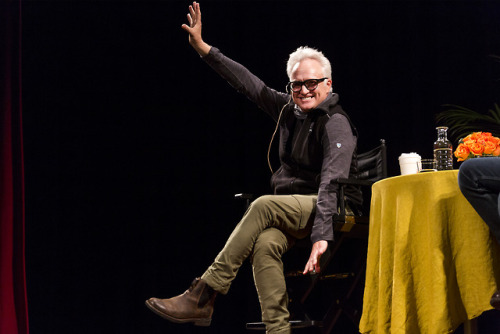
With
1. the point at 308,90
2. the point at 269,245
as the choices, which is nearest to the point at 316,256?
the point at 269,245

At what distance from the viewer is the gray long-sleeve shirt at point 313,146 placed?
2.44m

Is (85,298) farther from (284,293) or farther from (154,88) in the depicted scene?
(284,293)

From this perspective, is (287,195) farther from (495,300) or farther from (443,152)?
(495,300)

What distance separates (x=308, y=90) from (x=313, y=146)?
0.29 metres

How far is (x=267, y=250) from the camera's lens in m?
2.31

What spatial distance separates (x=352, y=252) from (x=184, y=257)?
1.13 metres

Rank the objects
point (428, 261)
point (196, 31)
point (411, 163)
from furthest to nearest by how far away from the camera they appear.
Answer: point (196, 31) < point (411, 163) < point (428, 261)

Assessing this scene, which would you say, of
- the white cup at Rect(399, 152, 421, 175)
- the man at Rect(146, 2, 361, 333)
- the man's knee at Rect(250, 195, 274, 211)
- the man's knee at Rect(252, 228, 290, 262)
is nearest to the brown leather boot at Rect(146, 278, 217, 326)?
the man at Rect(146, 2, 361, 333)

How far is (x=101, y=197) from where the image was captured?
12.1 feet

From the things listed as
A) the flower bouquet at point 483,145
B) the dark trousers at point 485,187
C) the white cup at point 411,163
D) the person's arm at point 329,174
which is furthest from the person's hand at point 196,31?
the dark trousers at point 485,187

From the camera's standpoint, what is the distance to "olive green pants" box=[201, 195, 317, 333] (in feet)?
7.29

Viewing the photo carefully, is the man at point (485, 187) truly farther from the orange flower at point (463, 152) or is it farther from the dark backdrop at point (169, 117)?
the dark backdrop at point (169, 117)

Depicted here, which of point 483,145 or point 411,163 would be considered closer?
point 483,145

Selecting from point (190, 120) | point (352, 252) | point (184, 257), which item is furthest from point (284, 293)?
point (190, 120)
